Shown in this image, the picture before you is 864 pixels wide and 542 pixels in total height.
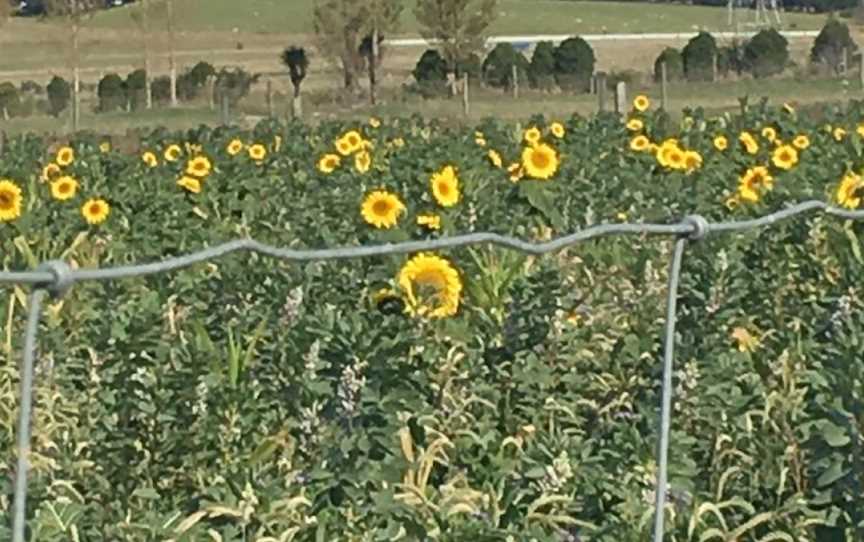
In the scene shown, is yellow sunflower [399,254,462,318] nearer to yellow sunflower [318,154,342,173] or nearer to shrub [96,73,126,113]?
yellow sunflower [318,154,342,173]

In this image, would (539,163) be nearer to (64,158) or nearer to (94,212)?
(94,212)

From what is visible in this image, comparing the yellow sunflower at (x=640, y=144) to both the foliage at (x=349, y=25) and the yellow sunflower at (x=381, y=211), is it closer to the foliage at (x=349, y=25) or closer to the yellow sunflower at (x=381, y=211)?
the yellow sunflower at (x=381, y=211)

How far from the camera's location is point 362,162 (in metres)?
12.1

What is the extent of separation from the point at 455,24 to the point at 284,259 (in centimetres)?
3981

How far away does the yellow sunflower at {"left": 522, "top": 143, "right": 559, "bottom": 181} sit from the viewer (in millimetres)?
10094

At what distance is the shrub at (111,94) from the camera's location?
42.2 metres

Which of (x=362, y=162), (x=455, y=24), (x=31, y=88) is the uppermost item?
(x=362, y=162)

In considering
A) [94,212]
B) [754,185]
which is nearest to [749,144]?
[754,185]

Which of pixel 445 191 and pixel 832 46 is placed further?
pixel 832 46

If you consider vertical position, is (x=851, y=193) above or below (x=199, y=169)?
above

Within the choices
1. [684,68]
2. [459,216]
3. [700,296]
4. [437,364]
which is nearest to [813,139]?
[459,216]

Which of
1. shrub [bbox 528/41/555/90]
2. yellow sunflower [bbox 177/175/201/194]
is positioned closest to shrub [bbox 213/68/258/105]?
shrub [bbox 528/41/555/90]

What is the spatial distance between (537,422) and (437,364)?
304 millimetres

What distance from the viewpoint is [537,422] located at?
4.86 meters
